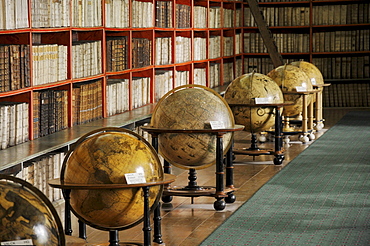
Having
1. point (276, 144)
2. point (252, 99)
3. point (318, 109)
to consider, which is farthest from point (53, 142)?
point (318, 109)

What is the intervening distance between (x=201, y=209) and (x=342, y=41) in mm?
9772

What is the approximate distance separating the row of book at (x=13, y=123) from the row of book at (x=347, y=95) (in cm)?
1010

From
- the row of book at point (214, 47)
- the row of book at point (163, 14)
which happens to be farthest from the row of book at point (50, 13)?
Answer: the row of book at point (214, 47)

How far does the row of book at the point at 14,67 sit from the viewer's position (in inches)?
256

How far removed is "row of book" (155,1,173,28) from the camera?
34.7ft

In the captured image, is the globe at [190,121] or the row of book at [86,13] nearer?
the globe at [190,121]

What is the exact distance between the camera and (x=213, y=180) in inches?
324

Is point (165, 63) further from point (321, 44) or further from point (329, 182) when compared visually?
point (321, 44)

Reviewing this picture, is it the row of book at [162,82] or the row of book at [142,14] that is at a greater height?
the row of book at [142,14]

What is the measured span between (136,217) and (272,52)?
9.59 m

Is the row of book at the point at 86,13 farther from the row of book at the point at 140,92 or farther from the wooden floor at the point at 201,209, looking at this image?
the wooden floor at the point at 201,209

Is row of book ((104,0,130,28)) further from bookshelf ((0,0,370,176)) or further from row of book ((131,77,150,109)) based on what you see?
row of book ((131,77,150,109))

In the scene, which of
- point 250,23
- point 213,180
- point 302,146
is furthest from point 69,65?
point 250,23

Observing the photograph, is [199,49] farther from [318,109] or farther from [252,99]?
[252,99]
